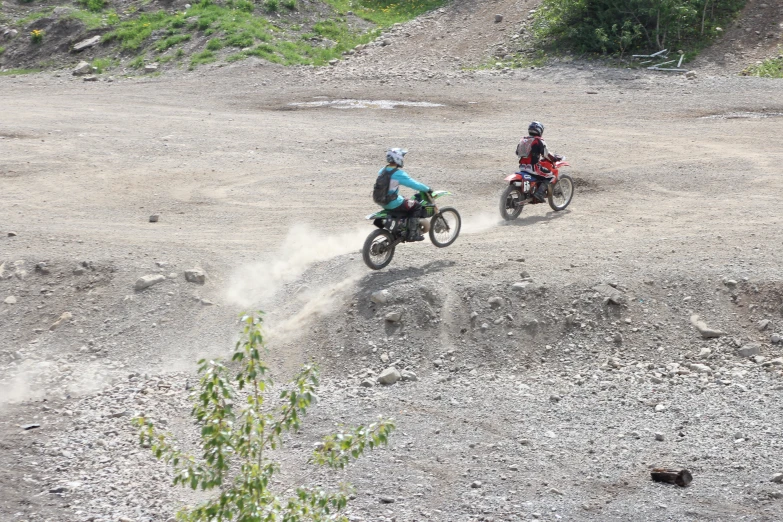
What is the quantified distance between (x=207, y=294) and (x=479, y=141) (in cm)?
1000

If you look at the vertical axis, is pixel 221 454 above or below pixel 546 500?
above

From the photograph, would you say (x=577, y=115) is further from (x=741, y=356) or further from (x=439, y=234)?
(x=741, y=356)

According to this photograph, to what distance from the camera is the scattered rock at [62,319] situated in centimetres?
1344

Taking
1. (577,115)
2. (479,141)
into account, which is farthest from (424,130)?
(577,115)

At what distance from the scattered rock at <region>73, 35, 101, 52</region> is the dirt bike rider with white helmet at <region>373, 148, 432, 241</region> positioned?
74.8 feet

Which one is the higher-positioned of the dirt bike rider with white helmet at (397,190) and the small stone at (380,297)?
the dirt bike rider with white helmet at (397,190)

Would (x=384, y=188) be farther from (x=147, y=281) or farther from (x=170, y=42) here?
(x=170, y=42)

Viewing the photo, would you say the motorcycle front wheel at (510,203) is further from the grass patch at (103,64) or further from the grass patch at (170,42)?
the grass patch at (103,64)

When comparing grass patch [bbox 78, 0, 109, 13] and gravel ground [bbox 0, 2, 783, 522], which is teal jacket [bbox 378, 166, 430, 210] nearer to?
gravel ground [bbox 0, 2, 783, 522]

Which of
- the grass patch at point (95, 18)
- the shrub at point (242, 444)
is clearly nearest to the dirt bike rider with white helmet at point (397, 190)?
the shrub at point (242, 444)

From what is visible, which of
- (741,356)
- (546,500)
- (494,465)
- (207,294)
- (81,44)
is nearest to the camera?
(546,500)

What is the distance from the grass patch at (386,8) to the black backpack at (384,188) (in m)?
21.9

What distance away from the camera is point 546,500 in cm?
934

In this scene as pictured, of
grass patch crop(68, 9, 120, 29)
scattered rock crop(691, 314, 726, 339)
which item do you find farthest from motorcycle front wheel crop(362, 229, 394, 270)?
grass patch crop(68, 9, 120, 29)
